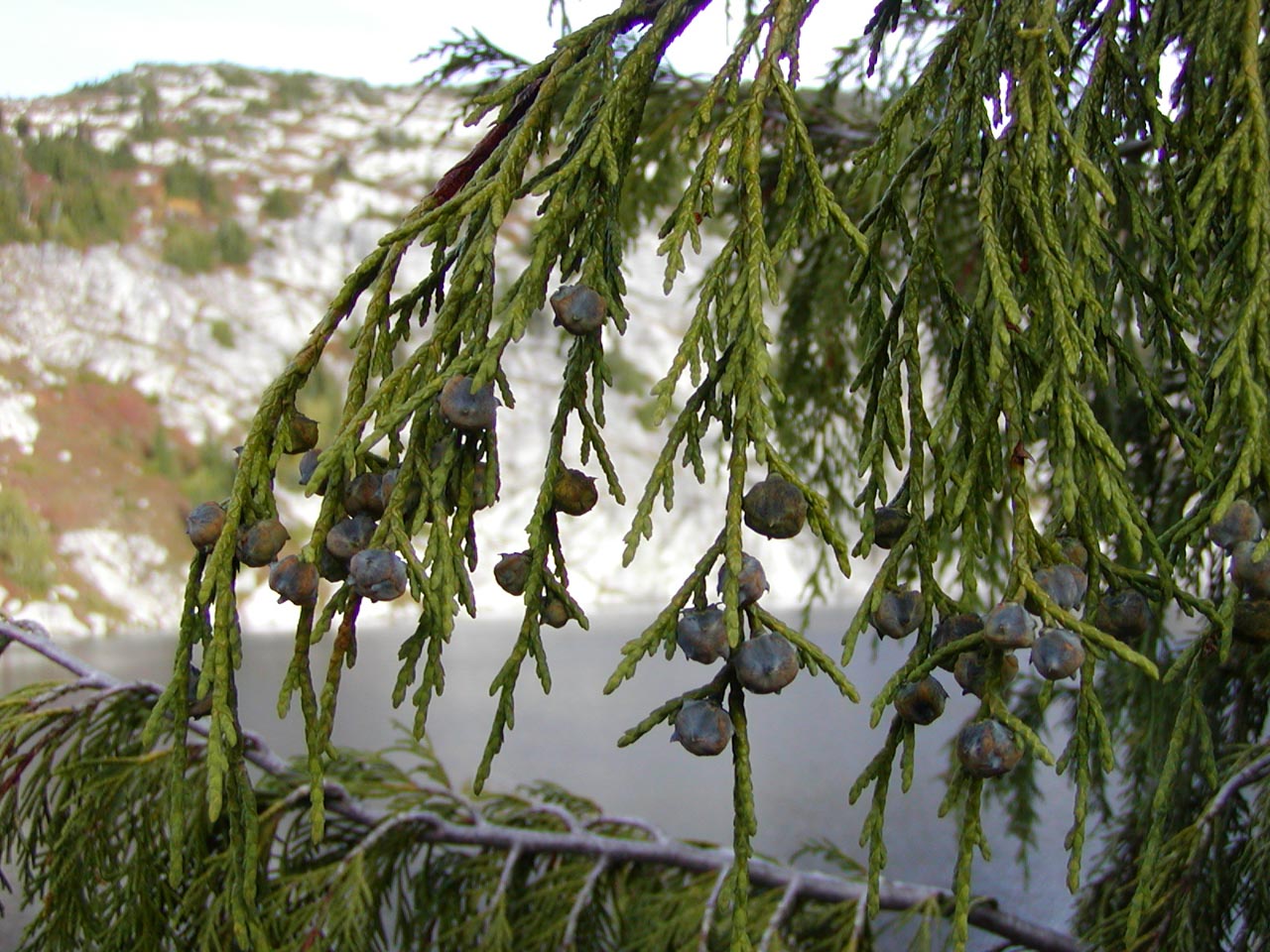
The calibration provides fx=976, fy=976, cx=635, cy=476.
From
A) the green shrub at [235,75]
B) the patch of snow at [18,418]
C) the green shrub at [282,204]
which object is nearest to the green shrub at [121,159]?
the green shrub at [282,204]

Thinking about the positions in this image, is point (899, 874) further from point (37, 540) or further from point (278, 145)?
point (278, 145)

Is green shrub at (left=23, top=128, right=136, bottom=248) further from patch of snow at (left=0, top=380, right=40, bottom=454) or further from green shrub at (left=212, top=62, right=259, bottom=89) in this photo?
green shrub at (left=212, top=62, right=259, bottom=89)

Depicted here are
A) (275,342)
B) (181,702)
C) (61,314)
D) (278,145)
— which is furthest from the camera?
(278,145)

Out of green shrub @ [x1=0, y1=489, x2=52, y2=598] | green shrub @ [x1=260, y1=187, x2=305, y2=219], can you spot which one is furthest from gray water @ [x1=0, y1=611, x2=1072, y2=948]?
green shrub @ [x1=260, y1=187, x2=305, y2=219]

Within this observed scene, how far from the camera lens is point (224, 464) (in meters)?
31.0

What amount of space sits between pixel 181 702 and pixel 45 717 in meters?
0.66

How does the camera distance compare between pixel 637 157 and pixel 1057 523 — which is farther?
pixel 637 157

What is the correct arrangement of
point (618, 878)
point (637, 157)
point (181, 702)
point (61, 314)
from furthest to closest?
1. point (61, 314)
2. point (637, 157)
3. point (618, 878)
4. point (181, 702)

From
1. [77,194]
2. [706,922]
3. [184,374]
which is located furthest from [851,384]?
[77,194]

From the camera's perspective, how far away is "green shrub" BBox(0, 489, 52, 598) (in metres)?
25.4

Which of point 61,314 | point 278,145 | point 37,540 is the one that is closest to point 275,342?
point 61,314

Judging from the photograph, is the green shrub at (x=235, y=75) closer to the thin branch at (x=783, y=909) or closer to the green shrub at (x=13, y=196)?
the green shrub at (x=13, y=196)

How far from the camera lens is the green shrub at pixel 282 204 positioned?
4069 centimetres

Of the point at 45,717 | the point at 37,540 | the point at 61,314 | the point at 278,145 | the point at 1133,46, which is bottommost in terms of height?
the point at 37,540
